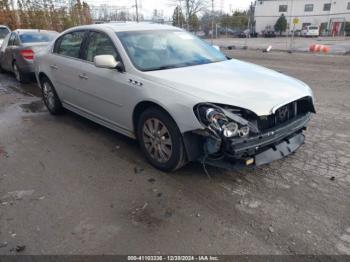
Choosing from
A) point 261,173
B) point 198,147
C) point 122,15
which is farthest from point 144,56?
point 122,15

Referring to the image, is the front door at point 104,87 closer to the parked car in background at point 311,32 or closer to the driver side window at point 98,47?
the driver side window at point 98,47

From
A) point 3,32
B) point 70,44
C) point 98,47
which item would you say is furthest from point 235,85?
point 3,32

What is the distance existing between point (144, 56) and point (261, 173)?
2.05 metres

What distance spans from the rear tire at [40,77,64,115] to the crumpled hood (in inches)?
113

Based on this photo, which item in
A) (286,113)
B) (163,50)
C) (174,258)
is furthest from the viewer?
(163,50)

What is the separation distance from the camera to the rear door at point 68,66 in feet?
15.3

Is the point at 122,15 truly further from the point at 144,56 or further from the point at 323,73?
the point at 144,56

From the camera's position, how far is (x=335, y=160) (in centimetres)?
376

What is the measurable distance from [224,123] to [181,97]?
53 centimetres

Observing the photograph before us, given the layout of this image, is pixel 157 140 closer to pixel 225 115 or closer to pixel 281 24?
pixel 225 115

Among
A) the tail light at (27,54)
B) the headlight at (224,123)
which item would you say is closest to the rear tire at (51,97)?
the tail light at (27,54)

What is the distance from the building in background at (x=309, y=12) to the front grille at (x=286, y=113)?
1726 inches

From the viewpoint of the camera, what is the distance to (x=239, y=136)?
2.87 meters

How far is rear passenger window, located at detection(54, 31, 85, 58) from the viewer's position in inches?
186
